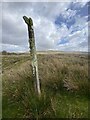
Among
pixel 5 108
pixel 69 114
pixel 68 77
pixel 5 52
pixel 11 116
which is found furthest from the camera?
pixel 5 52

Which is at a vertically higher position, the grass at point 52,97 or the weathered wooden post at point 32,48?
the weathered wooden post at point 32,48

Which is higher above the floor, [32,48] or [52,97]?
[32,48]

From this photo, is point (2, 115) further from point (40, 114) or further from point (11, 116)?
point (40, 114)

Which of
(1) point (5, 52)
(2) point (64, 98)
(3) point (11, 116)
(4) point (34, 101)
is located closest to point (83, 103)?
(2) point (64, 98)

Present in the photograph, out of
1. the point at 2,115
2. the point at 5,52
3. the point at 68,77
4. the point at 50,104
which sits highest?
the point at 5,52

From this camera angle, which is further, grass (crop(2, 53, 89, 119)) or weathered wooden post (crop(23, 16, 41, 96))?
weathered wooden post (crop(23, 16, 41, 96))

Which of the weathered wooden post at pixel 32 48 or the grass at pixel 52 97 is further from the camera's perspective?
the weathered wooden post at pixel 32 48

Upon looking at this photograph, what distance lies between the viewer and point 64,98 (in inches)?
250

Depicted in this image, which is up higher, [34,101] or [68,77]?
[68,77]

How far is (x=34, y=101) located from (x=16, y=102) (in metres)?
1.47

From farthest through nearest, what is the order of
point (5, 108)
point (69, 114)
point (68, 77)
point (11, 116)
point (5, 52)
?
point (5, 52) < point (68, 77) < point (5, 108) < point (11, 116) < point (69, 114)

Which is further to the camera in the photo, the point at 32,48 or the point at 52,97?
the point at 32,48

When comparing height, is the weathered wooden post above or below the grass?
above

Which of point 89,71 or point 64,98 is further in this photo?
point 89,71
